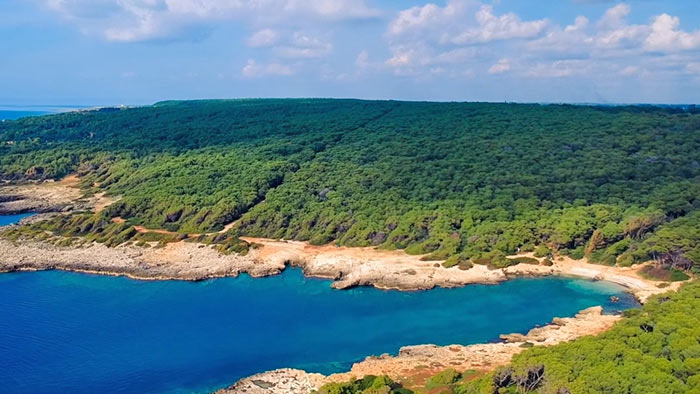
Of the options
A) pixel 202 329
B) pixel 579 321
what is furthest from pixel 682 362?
pixel 202 329

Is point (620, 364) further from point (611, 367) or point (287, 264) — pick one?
point (287, 264)

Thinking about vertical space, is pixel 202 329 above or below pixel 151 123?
below

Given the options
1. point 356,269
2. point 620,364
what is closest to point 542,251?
point 356,269

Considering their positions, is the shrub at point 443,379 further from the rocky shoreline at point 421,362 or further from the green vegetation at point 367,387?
the green vegetation at point 367,387

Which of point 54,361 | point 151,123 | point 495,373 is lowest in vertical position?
point 54,361

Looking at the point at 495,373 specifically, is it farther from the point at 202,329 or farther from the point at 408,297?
the point at 202,329

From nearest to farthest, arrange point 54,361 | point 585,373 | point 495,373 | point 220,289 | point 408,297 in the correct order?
point 585,373
point 495,373
point 54,361
point 408,297
point 220,289

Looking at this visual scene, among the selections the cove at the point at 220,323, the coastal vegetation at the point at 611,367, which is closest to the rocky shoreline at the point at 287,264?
the cove at the point at 220,323
